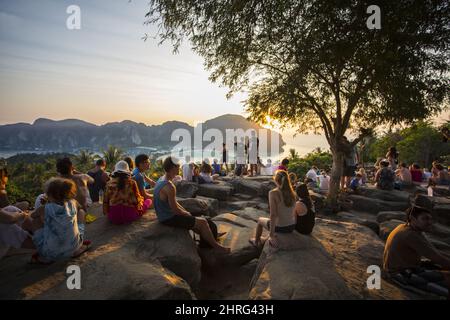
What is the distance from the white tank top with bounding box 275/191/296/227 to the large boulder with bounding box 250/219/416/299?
30 cm

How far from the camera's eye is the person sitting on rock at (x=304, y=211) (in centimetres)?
564

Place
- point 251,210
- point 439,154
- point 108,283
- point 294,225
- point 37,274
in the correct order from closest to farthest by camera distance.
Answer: point 108,283, point 37,274, point 294,225, point 251,210, point 439,154

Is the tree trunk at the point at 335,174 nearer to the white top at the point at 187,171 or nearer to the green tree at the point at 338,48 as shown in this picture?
the green tree at the point at 338,48

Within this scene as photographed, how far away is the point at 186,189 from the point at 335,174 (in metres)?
6.66

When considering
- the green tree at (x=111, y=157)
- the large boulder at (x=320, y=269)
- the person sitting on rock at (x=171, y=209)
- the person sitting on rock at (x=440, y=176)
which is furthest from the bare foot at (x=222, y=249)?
the green tree at (x=111, y=157)

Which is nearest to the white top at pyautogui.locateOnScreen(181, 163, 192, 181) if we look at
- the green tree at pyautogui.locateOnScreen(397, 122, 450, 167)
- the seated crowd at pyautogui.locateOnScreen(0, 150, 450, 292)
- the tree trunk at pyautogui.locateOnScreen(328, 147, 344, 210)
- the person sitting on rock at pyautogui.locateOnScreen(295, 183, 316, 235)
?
the seated crowd at pyautogui.locateOnScreen(0, 150, 450, 292)

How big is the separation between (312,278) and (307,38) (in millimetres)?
6617

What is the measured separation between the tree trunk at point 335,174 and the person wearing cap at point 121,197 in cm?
859

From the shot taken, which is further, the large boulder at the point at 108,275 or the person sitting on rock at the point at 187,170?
the person sitting on rock at the point at 187,170

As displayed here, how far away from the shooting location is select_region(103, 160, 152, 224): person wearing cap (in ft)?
17.9

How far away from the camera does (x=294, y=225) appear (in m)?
5.45
